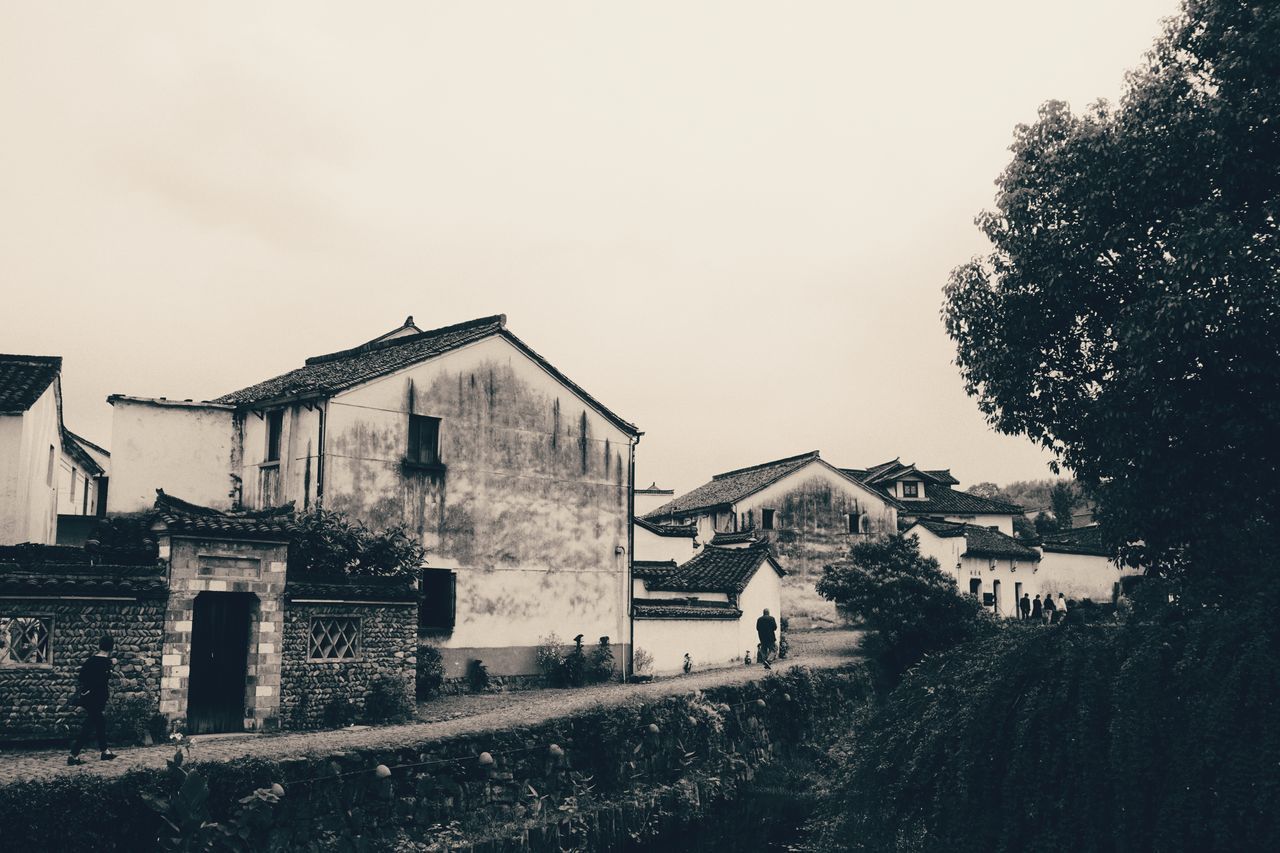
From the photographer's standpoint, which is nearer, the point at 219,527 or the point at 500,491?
the point at 219,527

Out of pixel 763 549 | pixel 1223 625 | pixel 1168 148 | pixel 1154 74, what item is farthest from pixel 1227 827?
pixel 763 549

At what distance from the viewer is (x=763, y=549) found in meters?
27.7

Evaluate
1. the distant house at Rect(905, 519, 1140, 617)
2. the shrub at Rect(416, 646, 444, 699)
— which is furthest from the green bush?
the distant house at Rect(905, 519, 1140, 617)

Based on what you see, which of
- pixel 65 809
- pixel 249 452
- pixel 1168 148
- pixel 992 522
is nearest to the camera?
pixel 65 809

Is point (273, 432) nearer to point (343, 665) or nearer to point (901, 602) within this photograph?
point (343, 665)

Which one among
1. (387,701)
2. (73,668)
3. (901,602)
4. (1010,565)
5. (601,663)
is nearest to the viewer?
(73,668)

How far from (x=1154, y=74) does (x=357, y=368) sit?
16980mm

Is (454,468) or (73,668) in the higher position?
(454,468)

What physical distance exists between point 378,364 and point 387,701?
8.96 m

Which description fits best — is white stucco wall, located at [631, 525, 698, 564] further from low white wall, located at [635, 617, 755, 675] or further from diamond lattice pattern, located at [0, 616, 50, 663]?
diamond lattice pattern, located at [0, 616, 50, 663]

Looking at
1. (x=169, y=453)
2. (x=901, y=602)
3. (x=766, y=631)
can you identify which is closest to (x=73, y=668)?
(x=169, y=453)

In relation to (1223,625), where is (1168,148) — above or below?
above

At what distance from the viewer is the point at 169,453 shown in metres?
22.5

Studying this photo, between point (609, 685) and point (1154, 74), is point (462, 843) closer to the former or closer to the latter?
point (609, 685)
